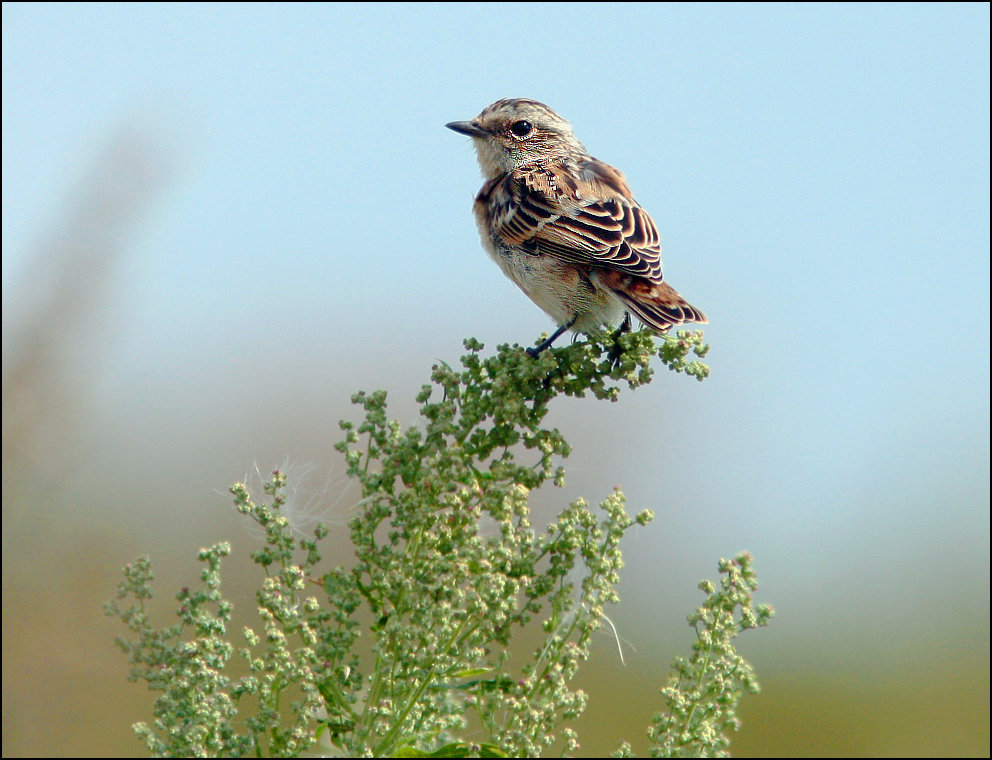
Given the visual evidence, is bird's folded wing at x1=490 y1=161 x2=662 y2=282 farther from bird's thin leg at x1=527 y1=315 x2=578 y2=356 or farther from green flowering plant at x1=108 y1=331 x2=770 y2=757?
green flowering plant at x1=108 y1=331 x2=770 y2=757

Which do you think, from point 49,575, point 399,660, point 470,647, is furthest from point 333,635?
point 49,575

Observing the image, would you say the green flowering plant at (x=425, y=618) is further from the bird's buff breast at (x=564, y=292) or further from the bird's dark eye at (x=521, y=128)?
the bird's dark eye at (x=521, y=128)

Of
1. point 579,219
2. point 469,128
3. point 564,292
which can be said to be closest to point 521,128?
point 469,128

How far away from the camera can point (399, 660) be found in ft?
7.93

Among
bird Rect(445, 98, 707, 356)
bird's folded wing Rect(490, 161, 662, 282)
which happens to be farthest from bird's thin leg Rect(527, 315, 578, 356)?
bird's folded wing Rect(490, 161, 662, 282)

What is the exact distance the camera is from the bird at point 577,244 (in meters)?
4.29

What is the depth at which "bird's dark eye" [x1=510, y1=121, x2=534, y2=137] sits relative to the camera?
593 centimetres

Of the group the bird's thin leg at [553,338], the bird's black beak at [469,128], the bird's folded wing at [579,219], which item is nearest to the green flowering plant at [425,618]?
the bird's thin leg at [553,338]

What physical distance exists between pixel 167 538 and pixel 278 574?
4.25 meters

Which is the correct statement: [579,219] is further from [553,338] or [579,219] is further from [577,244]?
[553,338]

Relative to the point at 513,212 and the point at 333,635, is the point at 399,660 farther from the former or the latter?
the point at 513,212

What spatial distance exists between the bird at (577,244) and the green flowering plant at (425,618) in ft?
4.59

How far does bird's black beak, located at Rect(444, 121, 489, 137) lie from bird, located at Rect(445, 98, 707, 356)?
0.25 meters

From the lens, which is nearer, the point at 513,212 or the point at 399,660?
the point at 399,660
